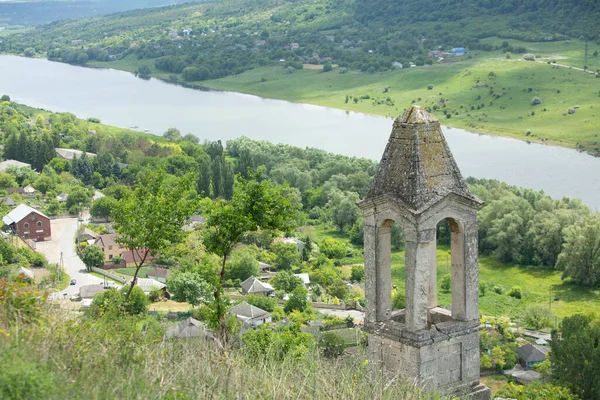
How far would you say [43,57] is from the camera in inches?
6068

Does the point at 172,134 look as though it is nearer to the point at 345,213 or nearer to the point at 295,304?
the point at 345,213

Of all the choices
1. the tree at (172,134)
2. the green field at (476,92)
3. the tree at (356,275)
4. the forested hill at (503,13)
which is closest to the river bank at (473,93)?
the green field at (476,92)

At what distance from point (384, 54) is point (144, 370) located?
356 ft

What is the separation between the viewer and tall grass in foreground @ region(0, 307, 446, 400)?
944 cm

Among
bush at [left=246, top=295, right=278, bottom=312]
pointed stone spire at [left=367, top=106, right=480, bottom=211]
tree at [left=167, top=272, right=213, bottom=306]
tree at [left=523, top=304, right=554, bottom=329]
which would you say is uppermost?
pointed stone spire at [left=367, top=106, right=480, bottom=211]

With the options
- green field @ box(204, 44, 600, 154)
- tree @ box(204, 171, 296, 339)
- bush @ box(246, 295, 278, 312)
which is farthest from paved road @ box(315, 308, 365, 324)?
green field @ box(204, 44, 600, 154)

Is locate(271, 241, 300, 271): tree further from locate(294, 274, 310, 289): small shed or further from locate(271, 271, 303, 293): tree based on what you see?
locate(271, 271, 303, 293): tree

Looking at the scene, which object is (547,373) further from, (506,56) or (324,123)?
(506,56)

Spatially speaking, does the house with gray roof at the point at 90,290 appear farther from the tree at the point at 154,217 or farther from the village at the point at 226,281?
the tree at the point at 154,217

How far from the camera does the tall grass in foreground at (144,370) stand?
944cm

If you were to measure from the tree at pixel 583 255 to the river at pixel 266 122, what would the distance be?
10.9 metres

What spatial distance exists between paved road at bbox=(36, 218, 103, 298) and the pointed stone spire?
26676mm

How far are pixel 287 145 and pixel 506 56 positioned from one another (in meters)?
39.7

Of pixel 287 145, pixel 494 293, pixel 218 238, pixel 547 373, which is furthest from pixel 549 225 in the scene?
pixel 218 238
